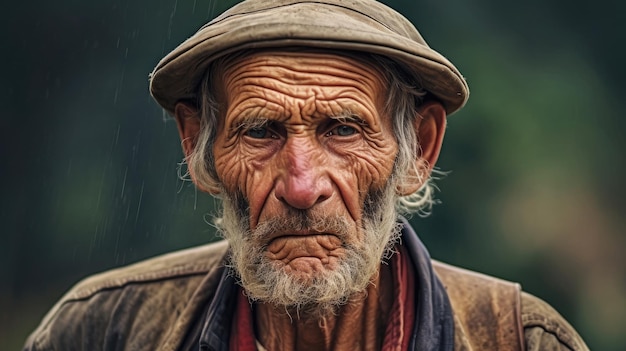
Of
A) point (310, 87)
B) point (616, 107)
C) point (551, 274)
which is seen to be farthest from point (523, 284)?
point (310, 87)

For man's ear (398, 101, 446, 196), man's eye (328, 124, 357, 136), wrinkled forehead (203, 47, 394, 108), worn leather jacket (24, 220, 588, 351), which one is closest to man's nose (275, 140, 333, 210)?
man's eye (328, 124, 357, 136)

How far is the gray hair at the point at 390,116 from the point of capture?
10.9 feet

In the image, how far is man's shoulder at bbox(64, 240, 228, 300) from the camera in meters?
3.84

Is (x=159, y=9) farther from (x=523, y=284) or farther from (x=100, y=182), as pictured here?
(x=523, y=284)

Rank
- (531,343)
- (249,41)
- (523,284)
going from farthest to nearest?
(523,284) → (531,343) → (249,41)

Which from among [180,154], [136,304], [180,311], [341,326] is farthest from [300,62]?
[180,154]

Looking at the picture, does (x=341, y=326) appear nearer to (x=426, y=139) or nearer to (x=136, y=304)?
(x=426, y=139)

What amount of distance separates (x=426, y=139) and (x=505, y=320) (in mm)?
644

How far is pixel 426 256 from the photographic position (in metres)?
3.51

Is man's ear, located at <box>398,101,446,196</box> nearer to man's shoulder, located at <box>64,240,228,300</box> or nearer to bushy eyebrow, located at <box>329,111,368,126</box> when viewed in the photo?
bushy eyebrow, located at <box>329,111,368,126</box>

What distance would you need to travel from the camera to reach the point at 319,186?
10.2 feet

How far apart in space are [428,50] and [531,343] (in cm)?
98

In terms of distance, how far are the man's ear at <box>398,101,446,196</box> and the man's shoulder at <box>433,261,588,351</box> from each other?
376mm

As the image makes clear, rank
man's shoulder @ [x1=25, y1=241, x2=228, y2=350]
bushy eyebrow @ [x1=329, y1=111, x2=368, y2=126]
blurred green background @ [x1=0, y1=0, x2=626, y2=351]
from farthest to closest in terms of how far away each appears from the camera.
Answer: blurred green background @ [x1=0, y1=0, x2=626, y2=351] → man's shoulder @ [x1=25, y1=241, x2=228, y2=350] → bushy eyebrow @ [x1=329, y1=111, x2=368, y2=126]
